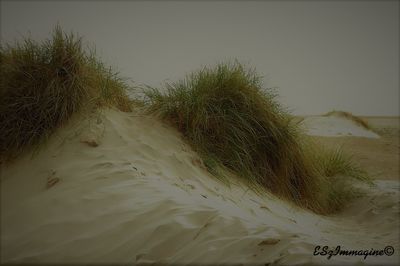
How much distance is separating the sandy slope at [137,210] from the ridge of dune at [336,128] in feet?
26.6

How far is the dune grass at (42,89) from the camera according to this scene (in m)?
2.83

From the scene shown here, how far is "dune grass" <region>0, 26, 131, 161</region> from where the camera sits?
2.83m

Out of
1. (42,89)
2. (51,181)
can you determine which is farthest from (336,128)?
(51,181)

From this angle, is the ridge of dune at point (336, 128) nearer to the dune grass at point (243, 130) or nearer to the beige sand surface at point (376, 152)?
the beige sand surface at point (376, 152)

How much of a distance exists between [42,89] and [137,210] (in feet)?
5.41

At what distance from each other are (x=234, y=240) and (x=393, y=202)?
3415 millimetres

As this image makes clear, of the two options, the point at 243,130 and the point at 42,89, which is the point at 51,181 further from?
the point at 243,130

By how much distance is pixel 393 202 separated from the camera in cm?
430

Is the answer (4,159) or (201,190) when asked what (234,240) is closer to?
(201,190)

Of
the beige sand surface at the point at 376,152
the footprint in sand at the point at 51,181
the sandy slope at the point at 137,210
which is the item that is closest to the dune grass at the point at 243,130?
the sandy slope at the point at 137,210

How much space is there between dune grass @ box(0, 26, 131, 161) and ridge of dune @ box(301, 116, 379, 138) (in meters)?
9.03

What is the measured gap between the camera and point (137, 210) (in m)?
2.08

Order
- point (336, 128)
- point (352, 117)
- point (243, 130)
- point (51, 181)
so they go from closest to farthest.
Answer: point (51, 181), point (243, 130), point (336, 128), point (352, 117)

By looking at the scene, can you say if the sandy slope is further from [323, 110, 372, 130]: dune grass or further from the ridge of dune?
[323, 110, 372, 130]: dune grass
